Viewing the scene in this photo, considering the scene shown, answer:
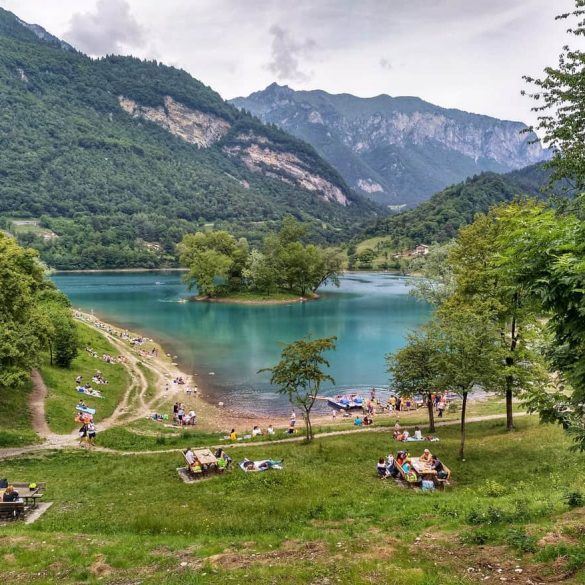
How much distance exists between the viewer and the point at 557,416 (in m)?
12.8

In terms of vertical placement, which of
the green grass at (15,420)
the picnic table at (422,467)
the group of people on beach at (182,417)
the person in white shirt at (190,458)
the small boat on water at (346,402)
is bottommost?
the small boat on water at (346,402)

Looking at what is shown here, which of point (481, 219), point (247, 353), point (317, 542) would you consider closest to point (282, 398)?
point (247, 353)

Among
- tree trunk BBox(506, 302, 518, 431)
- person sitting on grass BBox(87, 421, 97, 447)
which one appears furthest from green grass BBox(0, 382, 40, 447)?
tree trunk BBox(506, 302, 518, 431)

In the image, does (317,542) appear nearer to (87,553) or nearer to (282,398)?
(87,553)

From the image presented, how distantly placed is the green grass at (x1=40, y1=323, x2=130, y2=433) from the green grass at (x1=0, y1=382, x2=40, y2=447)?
5.23 ft

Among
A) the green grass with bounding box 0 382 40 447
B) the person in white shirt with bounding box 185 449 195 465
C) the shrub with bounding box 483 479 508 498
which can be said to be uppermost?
the shrub with bounding box 483 479 508 498

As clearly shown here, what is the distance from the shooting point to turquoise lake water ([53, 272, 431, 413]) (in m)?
56.4

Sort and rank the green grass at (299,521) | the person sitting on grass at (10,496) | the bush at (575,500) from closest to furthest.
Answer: the green grass at (299,521) < the bush at (575,500) < the person sitting on grass at (10,496)

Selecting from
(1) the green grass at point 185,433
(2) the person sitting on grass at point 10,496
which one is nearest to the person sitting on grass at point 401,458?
(1) the green grass at point 185,433

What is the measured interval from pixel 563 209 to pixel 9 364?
30108 millimetres

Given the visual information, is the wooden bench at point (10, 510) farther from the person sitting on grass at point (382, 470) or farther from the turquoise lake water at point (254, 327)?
the turquoise lake water at point (254, 327)

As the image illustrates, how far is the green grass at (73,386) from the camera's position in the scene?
34.4 meters

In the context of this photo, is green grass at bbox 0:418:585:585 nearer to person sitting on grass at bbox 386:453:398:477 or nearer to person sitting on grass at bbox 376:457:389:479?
person sitting on grass at bbox 376:457:389:479

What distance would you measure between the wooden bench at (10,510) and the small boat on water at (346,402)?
32.5 m
